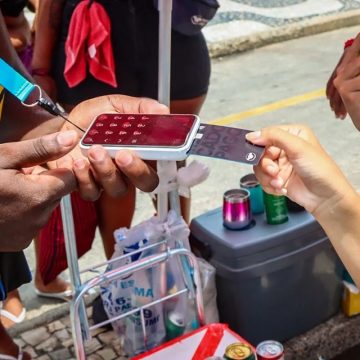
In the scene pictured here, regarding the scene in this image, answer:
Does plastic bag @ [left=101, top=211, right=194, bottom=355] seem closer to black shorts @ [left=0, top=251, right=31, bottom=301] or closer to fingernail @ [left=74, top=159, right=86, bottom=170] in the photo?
black shorts @ [left=0, top=251, right=31, bottom=301]

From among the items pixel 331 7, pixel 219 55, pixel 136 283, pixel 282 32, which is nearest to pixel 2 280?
pixel 136 283

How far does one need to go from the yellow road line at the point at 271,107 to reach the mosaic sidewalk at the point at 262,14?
165 centimetres

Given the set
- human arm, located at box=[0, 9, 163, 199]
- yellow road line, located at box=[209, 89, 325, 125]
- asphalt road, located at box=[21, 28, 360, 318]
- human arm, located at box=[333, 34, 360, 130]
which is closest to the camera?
human arm, located at box=[0, 9, 163, 199]

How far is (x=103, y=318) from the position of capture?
8.66 feet

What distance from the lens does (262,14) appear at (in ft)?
26.2

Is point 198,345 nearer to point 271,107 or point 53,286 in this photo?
point 53,286

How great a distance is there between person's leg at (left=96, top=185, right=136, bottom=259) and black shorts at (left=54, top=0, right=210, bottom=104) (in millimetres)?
409

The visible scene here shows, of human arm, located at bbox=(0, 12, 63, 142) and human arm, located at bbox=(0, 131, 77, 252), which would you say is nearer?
human arm, located at bbox=(0, 131, 77, 252)

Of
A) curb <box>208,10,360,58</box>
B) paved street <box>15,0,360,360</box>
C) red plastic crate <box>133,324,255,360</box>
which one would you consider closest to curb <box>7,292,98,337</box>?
paved street <box>15,0,360,360</box>

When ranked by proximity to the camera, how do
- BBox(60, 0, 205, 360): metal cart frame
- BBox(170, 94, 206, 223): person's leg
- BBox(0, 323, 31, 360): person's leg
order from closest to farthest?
BBox(60, 0, 205, 360): metal cart frame
BBox(0, 323, 31, 360): person's leg
BBox(170, 94, 206, 223): person's leg

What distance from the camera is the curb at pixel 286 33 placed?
7074 millimetres

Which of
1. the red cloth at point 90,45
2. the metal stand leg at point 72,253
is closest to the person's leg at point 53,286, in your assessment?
the metal stand leg at point 72,253

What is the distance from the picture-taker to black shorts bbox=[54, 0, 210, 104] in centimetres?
263

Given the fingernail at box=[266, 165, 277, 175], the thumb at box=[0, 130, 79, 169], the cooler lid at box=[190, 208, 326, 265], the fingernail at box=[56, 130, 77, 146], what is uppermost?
the fingernail at box=[56, 130, 77, 146]
